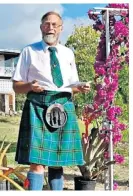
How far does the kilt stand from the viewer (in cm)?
295

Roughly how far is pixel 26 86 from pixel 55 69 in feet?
0.88

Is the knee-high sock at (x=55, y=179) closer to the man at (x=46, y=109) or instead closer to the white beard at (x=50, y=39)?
the man at (x=46, y=109)

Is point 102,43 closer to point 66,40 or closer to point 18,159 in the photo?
point 66,40

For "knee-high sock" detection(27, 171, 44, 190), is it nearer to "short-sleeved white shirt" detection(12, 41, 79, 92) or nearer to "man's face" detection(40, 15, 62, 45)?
"short-sleeved white shirt" detection(12, 41, 79, 92)

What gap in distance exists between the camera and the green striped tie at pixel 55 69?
301cm

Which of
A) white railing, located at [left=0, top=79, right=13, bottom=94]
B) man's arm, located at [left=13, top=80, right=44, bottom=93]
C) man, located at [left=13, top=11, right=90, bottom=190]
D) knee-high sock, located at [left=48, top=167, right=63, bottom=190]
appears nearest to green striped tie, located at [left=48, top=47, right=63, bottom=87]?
man, located at [left=13, top=11, right=90, bottom=190]

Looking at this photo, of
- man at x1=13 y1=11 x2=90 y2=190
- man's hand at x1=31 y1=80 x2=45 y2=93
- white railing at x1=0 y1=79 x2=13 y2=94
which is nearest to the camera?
man's hand at x1=31 y1=80 x2=45 y2=93

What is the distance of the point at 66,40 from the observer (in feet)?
11.8

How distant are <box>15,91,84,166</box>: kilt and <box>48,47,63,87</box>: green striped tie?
0.08 meters

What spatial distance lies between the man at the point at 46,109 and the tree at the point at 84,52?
0.61m

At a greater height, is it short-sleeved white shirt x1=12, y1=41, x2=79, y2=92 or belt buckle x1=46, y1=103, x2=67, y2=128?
short-sleeved white shirt x1=12, y1=41, x2=79, y2=92

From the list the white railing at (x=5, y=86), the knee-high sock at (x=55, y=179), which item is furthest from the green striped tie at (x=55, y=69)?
the white railing at (x=5, y=86)

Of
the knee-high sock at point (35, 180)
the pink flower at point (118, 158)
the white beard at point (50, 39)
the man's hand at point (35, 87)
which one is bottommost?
the knee-high sock at point (35, 180)
